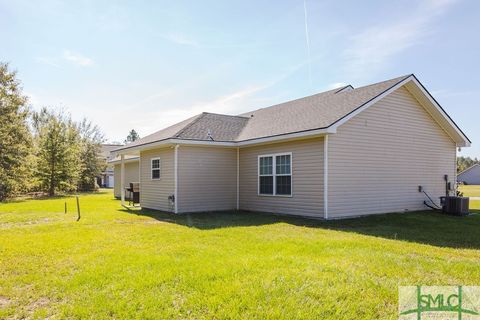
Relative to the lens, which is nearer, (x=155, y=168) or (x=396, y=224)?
(x=396, y=224)

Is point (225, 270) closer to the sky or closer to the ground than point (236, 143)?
closer to the ground

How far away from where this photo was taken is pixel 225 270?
15.3 ft

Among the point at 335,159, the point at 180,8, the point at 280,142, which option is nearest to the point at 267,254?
the point at 335,159

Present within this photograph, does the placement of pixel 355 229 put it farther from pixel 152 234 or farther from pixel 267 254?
pixel 152 234

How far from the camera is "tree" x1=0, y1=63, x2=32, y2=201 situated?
70.7 ft

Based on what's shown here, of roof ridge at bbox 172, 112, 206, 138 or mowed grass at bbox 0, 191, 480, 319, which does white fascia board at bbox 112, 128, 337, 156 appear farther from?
mowed grass at bbox 0, 191, 480, 319

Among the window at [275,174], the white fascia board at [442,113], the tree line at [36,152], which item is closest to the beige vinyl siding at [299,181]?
the window at [275,174]

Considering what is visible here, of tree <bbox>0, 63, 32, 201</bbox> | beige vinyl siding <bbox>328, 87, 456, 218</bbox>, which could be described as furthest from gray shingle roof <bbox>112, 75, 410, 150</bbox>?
tree <bbox>0, 63, 32, 201</bbox>

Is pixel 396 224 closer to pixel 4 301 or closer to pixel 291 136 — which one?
pixel 291 136

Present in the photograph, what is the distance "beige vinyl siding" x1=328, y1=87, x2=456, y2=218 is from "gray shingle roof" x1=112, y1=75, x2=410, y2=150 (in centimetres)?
51

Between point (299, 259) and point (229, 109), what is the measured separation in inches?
763

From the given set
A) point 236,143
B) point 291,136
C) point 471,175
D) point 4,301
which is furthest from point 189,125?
point 471,175

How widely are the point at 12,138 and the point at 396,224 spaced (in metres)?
22.9

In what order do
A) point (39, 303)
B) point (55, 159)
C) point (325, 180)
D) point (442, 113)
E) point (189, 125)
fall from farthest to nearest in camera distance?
1. point (55, 159)
2. point (189, 125)
3. point (442, 113)
4. point (325, 180)
5. point (39, 303)
